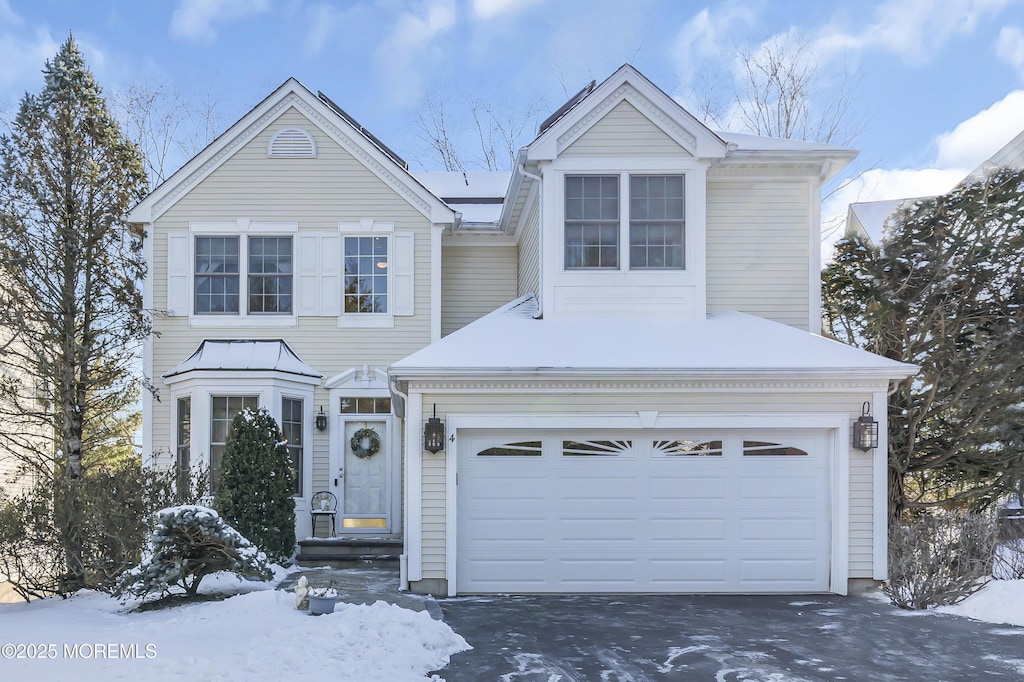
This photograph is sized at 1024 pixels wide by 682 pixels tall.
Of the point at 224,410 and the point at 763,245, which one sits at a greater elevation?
the point at 763,245

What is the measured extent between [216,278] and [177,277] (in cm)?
59

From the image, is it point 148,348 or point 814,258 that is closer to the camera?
point 814,258

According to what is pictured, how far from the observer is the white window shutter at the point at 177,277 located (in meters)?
14.1

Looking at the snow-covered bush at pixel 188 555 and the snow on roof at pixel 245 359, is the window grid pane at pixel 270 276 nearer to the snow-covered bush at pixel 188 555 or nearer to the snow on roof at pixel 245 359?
the snow on roof at pixel 245 359

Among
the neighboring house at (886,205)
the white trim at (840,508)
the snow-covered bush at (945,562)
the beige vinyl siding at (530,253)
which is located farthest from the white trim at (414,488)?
the neighboring house at (886,205)

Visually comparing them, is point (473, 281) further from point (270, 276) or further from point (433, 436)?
point (433, 436)

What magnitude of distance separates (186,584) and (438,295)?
20.7 feet

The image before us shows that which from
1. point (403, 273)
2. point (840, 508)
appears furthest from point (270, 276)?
point (840, 508)

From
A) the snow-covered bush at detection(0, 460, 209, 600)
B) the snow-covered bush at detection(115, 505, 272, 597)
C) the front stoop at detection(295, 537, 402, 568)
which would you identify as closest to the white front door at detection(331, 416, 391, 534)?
the front stoop at detection(295, 537, 402, 568)

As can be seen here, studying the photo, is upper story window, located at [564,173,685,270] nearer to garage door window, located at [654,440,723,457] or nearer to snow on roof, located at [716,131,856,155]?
snow on roof, located at [716,131,856,155]

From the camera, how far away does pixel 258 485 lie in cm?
1193

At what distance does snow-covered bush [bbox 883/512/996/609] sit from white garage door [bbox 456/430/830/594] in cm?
100

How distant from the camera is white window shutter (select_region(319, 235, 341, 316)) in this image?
562 inches

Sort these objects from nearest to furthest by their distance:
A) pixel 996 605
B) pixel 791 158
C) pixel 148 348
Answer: pixel 996 605
pixel 791 158
pixel 148 348
